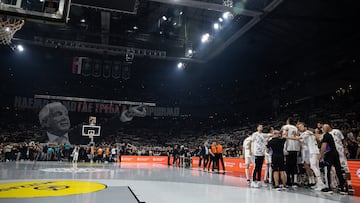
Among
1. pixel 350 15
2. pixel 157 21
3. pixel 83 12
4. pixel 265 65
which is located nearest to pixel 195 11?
pixel 157 21

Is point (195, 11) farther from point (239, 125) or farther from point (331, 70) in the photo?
point (239, 125)

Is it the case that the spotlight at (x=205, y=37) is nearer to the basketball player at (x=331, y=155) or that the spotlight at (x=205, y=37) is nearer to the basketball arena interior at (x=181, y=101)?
the basketball arena interior at (x=181, y=101)

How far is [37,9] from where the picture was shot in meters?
5.99

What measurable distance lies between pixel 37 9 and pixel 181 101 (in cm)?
2954

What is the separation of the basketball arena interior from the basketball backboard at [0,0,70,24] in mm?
23

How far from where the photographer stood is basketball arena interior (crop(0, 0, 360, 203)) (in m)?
7.09

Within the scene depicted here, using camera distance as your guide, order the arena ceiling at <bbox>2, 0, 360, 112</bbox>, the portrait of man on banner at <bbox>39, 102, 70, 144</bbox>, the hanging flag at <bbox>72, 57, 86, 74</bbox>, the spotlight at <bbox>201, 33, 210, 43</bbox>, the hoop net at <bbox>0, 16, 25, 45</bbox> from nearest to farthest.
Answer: the hoop net at <bbox>0, 16, 25, 45</bbox>
the arena ceiling at <bbox>2, 0, 360, 112</bbox>
the spotlight at <bbox>201, 33, 210, 43</bbox>
the hanging flag at <bbox>72, 57, 86, 74</bbox>
the portrait of man on banner at <bbox>39, 102, 70, 144</bbox>

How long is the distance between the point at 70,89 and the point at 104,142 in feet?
24.4

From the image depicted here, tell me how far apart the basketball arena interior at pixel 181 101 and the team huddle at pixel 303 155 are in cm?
4

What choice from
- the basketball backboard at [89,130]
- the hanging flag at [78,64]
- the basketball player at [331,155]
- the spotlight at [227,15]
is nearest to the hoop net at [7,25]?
the basketball player at [331,155]

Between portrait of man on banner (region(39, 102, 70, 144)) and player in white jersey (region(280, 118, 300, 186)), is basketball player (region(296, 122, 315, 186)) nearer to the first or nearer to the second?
player in white jersey (region(280, 118, 300, 186))

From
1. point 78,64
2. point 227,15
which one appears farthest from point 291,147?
point 78,64

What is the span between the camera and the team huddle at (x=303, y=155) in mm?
6812

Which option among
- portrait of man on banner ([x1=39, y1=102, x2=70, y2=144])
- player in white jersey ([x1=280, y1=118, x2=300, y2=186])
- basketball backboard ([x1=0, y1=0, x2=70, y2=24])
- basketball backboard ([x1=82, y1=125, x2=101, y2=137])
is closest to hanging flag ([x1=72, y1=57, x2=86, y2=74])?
basketball backboard ([x1=82, y1=125, x2=101, y2=137])
